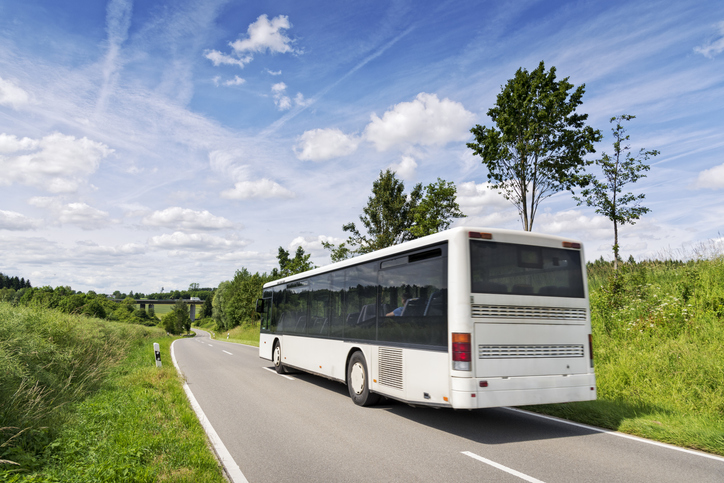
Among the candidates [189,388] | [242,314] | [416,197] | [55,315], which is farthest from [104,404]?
[242,314]

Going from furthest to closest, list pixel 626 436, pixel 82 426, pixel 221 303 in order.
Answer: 1. pixel 221 303
2. pixel 82 426
3. pixel 626 436

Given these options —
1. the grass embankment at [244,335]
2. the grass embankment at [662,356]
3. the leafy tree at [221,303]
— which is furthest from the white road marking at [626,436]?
the leafy tree at [221,303]

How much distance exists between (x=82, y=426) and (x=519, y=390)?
6224 millimetres

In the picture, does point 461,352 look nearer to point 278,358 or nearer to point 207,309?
point 278,358

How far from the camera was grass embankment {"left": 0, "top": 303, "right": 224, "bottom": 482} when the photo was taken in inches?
187

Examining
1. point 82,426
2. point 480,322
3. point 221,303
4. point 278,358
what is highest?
point 221,303

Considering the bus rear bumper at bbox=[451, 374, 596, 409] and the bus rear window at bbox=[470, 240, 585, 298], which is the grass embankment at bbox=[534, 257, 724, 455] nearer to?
the bus rear bumper at bbox=[451, 374, 596, 409]

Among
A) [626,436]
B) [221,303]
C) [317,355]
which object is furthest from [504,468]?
[221,303]

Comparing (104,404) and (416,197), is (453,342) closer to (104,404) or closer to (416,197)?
(104,404)

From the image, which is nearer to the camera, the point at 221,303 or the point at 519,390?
the point at 519,390

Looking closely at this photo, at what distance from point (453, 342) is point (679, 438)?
10.2 ft

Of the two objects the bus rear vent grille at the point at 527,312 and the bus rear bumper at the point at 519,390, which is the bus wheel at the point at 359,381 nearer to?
the bus rear bumper at the point at 519,390

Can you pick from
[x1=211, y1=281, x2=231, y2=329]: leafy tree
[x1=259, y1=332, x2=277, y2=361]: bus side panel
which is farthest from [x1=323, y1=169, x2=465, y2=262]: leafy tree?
[x1=211, y1=281, x2=231, y2=329]: leafy tree

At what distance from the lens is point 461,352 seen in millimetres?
6344
